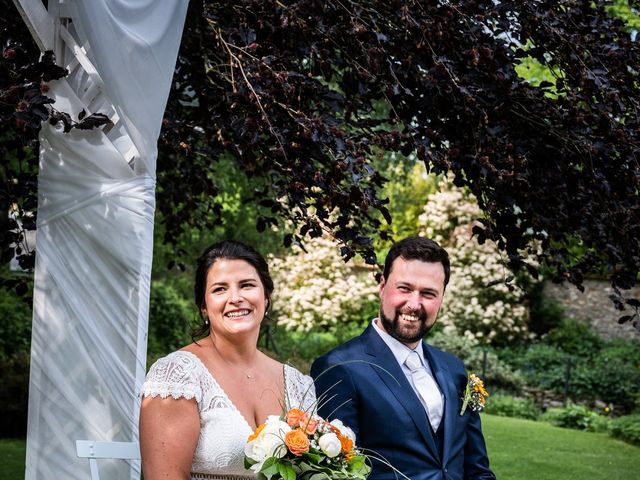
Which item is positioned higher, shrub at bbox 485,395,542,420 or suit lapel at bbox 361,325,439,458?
suit lapel at bbox 361,325,439,458

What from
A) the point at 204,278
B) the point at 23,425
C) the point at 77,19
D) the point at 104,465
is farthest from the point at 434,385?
the point at 23,425

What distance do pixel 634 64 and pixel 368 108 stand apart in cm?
146

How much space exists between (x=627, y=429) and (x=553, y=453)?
2177 mm

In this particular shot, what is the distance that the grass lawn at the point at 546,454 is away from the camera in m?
9.32

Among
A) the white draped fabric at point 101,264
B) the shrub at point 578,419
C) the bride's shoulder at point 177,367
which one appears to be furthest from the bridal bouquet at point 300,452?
the shrub at point 578,419

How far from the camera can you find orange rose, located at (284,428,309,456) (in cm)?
259

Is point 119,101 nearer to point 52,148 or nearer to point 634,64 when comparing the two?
point 52,148

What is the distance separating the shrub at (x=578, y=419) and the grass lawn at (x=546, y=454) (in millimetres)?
432

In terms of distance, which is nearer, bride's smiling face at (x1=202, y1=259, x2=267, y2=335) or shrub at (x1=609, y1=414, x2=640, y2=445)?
bride's smiling face at (x1=202, y1=259, x2=267, y2=335)

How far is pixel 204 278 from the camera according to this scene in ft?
10.2

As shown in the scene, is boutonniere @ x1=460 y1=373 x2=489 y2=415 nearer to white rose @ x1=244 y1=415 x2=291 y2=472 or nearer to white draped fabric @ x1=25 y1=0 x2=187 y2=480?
white rose @ x1=244 y1=415 x2=291 y2=472

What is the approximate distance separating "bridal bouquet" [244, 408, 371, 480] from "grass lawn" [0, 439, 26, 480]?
5906 millimetres

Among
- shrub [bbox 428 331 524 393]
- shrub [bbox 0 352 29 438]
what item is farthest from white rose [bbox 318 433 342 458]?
shrub [bbox 428 331 524 393]

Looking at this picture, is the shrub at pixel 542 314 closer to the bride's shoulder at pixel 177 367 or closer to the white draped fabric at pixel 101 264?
the white draped fabric at pixel 101 264
